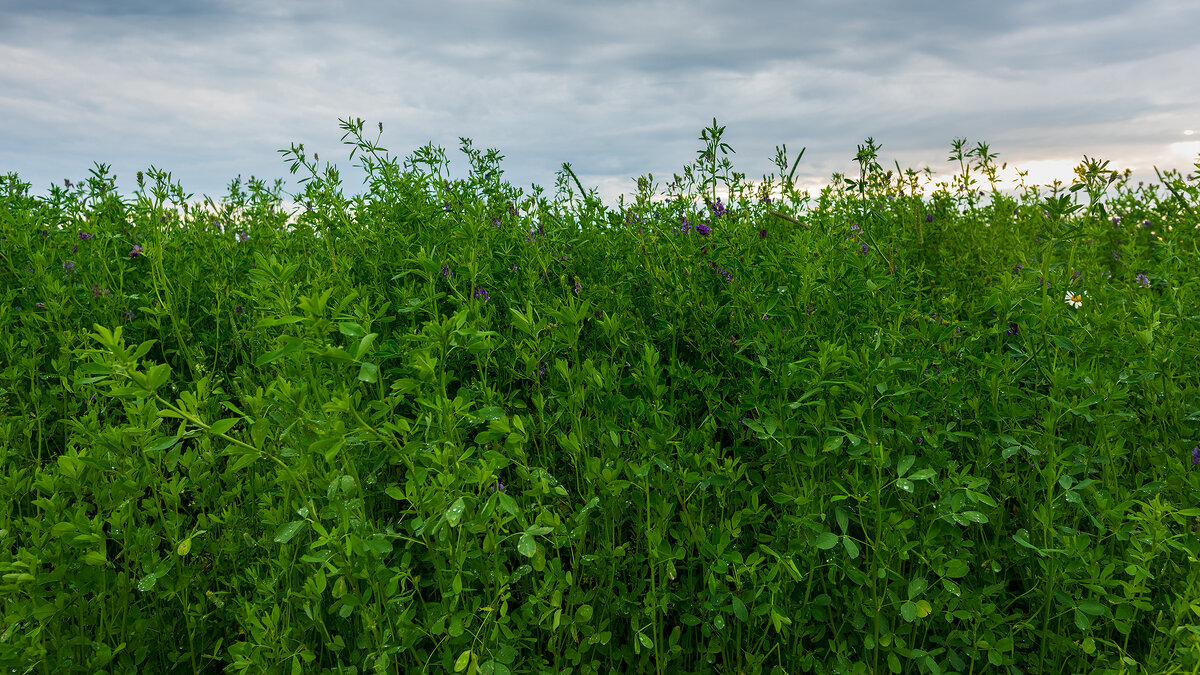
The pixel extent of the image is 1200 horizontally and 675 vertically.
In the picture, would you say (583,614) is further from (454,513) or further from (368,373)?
(368,373)

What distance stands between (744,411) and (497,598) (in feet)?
3.85

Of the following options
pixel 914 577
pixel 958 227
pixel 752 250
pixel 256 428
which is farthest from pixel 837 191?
pixel 256 428

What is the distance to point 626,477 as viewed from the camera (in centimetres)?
265

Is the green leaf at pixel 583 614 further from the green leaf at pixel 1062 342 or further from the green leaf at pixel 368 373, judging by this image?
the green leaf at pixel 1062 342

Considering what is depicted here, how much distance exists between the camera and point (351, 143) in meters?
3.95

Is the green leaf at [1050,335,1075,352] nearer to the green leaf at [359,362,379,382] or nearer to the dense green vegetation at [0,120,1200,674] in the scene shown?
the dense green vegetation at [0,120,1200,674]

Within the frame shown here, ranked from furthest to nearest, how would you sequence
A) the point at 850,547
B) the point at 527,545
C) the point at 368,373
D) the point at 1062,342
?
the point at 1062,342, the point at 850,547, the point at 527,545, the point at 368,373

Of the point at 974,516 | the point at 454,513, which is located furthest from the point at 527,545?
the point at 974,516

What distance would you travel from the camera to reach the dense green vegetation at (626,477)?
211cm

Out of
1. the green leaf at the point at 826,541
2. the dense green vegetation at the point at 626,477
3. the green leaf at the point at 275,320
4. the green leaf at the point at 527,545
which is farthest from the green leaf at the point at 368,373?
the green leaf at the point at 826,541

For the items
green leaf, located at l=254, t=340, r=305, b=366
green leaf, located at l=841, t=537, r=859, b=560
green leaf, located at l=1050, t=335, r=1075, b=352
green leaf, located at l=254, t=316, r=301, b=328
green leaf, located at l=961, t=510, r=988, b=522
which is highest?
green leaf, located at l=254, t=316, r=301, b=328

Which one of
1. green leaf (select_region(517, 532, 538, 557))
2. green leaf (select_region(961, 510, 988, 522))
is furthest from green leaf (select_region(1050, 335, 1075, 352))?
green leaf (select_region(517, 532, 538, 557))

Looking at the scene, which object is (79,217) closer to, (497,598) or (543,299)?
(543,299)

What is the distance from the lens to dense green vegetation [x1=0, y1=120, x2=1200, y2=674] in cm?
211
